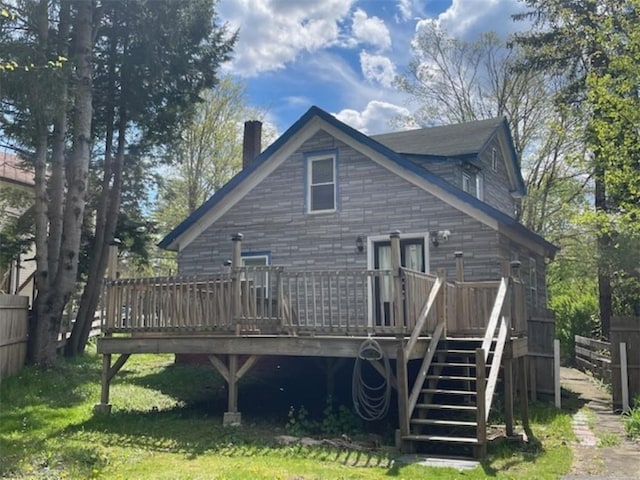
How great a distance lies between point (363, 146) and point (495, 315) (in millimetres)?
6311

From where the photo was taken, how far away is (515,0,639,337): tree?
466 inches

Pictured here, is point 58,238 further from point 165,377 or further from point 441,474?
point 441,474

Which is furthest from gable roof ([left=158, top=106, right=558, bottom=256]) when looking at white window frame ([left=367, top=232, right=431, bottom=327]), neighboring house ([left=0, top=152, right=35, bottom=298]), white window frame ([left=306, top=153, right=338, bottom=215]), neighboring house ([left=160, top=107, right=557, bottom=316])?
neighboring house ([left=0, top=152, right=35, bottom=298])

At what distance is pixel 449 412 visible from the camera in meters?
9.87

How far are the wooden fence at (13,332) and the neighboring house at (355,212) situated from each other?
399 centimetres

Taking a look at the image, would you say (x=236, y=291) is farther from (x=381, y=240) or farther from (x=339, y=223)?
(x=339, y=223)

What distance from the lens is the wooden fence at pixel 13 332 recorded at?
39.4ft

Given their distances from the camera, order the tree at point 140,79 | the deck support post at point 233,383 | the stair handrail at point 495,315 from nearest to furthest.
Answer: the stair handrail at point 495,315 → the deck support post at point 233,383 → the tree at point 140,79

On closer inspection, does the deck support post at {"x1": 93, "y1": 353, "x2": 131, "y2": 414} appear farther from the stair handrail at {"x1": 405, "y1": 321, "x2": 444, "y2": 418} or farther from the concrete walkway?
the concrete walkway

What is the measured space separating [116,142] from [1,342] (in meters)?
8.67

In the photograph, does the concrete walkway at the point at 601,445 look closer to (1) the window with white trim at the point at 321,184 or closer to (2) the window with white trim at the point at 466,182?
(2) the window with white trim at the point at 466,182

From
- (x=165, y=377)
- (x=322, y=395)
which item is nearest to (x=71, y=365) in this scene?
(x=165, y=377)

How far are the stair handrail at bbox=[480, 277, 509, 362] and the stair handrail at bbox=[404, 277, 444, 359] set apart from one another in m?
0.89

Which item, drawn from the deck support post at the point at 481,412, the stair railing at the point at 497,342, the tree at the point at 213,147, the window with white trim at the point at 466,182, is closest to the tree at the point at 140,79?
the window with white trim at the point at 466,182
